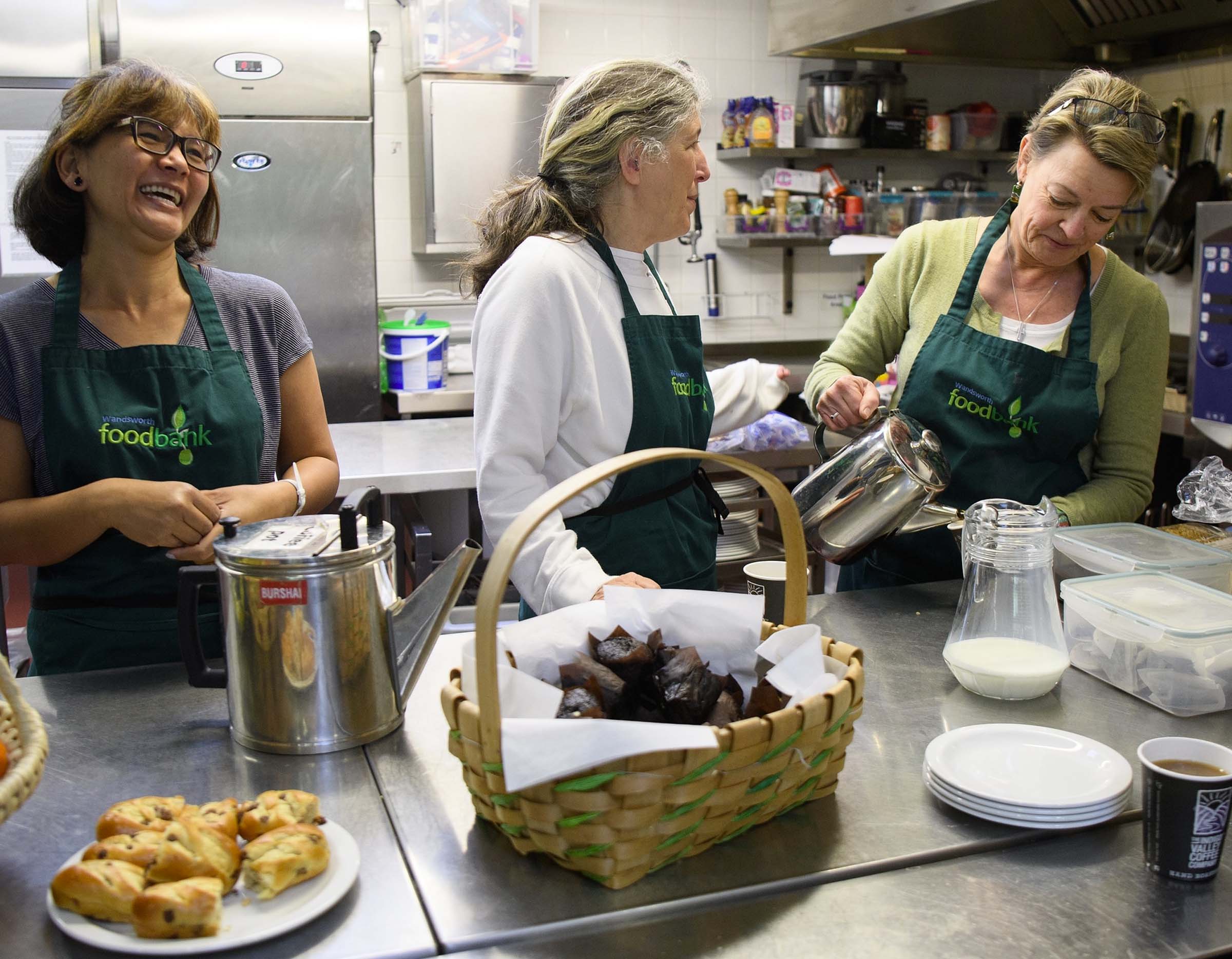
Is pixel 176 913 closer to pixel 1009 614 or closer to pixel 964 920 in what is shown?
pixel 964 920

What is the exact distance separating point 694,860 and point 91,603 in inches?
41.3

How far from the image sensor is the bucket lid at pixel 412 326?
167 inches

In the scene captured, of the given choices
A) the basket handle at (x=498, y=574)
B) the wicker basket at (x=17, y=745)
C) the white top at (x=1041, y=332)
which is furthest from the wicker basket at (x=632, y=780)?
the white top at (x=1041, y=332)

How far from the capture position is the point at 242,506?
157cm

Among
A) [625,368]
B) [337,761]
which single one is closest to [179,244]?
[625,368]

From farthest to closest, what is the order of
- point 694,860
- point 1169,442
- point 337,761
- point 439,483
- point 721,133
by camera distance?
point 721,133
point 1169,442
point 439,483
point 337,761
point 694,860

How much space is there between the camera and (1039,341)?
6.50 feet

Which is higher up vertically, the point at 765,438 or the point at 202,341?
the point at 202,341

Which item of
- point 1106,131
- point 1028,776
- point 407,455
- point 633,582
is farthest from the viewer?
point 407,455

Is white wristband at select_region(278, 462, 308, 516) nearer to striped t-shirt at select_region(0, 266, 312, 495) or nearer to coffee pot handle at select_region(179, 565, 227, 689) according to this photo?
striped t-shirt at select_region(0, 266, 312, 495)

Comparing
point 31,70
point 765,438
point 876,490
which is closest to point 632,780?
point 876,490

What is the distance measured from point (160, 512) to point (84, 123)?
1.98ft

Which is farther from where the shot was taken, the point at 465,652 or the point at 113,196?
the point at 113,196

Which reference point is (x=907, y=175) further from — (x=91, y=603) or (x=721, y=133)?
(x=91, y=603)
